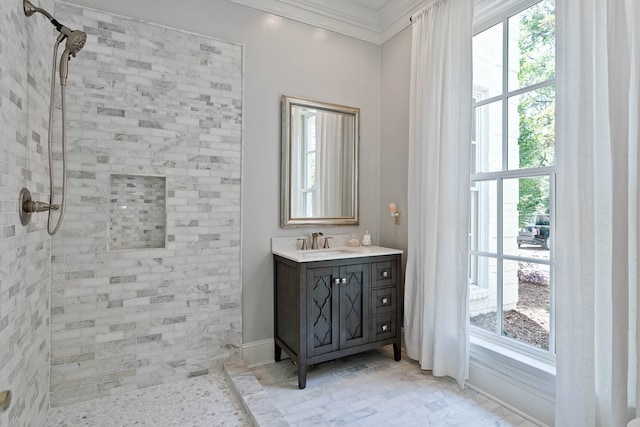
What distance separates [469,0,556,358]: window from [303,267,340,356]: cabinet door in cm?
105

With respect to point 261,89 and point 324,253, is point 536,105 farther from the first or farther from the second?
point 261,89

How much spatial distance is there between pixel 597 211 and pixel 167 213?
2.54 meters

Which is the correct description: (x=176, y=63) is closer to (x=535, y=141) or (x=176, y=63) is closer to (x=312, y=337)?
(x=312, y=337)

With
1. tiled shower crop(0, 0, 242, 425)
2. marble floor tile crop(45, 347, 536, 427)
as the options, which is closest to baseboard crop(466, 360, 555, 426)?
marble floor tile crop(45, 347, 536, 427)

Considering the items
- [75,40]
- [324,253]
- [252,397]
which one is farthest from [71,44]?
[252,397]

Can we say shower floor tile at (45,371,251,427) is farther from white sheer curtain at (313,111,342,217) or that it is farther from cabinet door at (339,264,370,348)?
white sheer curtain at (313,111,342,217)

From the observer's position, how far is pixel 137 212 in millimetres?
2277

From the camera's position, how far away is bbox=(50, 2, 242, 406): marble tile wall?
2.04m

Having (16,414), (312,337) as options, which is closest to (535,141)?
(312,337)

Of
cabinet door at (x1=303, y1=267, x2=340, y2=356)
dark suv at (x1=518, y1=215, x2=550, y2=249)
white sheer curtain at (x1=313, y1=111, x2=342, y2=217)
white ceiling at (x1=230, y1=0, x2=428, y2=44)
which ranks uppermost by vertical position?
white ceiling at (x1=230, y1=0, x2=428, y2=44)

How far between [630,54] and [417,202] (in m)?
1.46

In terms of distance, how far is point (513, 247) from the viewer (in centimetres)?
216

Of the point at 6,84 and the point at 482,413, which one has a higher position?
the point at 6,84

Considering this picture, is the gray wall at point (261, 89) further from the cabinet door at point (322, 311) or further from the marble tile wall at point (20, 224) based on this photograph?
the marble tile wall at point (20, 224)
